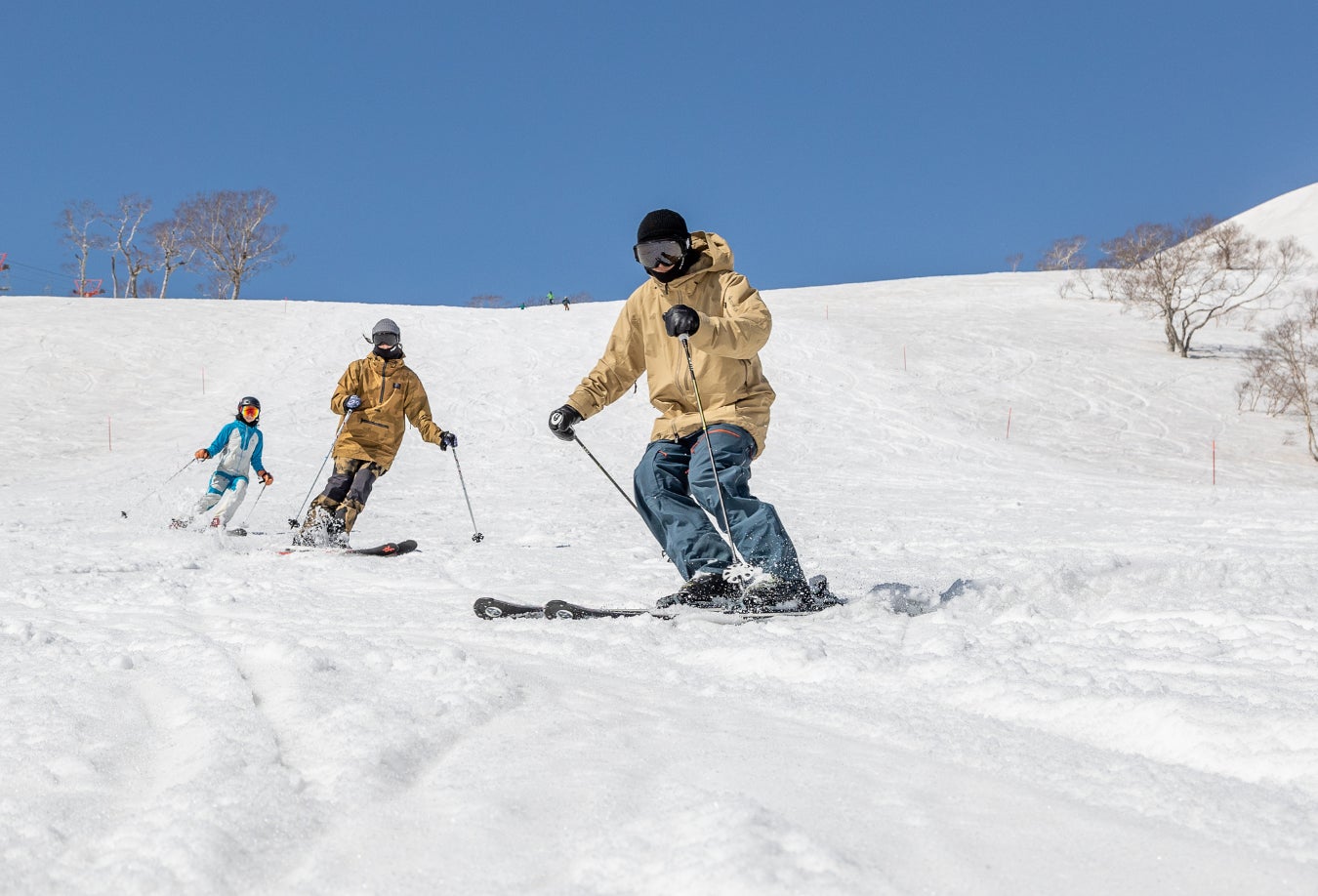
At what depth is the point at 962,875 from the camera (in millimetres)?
1390

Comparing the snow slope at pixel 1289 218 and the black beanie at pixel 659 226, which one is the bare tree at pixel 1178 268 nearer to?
the black beanie at pixel 659 226

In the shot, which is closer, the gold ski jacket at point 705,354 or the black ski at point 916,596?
the black ski at point 916,596

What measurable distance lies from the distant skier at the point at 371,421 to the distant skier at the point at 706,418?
3.79 metres

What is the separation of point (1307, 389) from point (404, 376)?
2256cm

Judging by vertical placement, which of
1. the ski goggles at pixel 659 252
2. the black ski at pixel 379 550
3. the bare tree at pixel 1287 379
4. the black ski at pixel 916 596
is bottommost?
the black ski at pixel 379 550

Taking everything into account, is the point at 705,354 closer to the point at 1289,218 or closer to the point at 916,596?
the point at 916,596

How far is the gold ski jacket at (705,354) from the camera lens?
13.3 ft

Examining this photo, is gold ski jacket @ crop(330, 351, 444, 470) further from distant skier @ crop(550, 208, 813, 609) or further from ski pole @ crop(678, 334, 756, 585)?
ski pole @ crop(678, 334, 756, 585)

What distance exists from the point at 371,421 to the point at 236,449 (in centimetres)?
207

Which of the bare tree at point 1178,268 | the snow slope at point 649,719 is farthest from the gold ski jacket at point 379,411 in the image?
the bare tree at point 1178,268

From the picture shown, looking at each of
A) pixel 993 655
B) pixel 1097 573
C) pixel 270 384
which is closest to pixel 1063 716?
pixel 993 655

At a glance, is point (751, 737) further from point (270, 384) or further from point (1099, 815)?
point (270, 384)

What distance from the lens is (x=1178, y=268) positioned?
3052 centimetres

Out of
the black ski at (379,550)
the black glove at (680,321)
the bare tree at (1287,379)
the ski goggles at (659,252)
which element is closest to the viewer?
the black glove at (680,321)
